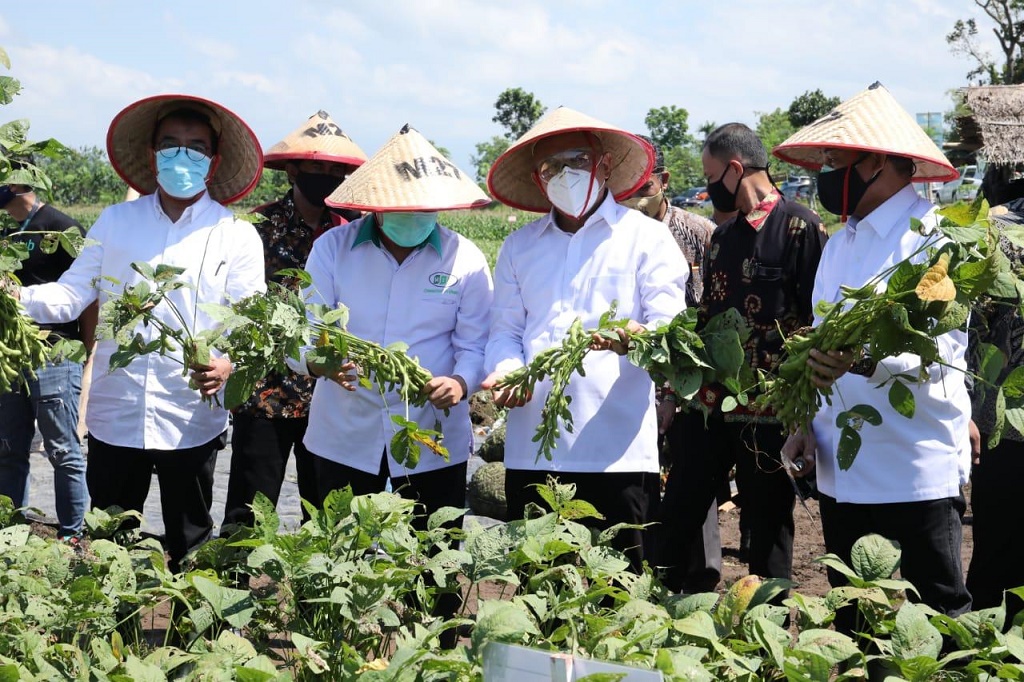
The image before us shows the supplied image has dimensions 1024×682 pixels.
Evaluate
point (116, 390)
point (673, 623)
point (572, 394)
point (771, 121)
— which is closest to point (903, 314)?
point (673, 623)

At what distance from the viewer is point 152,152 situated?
3.57 meters

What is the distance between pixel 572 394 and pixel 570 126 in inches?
30.1

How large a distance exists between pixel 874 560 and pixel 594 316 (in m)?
1.28

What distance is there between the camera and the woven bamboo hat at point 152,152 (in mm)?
3523

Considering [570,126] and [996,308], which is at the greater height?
[570,126]

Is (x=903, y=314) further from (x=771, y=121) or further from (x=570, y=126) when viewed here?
(x=771, y=121)

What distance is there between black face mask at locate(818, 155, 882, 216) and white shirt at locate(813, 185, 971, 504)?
118 mm

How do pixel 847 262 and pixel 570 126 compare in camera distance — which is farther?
pixel 570 126

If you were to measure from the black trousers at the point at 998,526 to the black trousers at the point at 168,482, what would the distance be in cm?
230

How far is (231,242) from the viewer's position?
136 inches

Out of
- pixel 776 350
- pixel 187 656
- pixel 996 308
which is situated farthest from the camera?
pixel 776 350

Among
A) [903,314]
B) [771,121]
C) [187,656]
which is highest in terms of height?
[771,121]

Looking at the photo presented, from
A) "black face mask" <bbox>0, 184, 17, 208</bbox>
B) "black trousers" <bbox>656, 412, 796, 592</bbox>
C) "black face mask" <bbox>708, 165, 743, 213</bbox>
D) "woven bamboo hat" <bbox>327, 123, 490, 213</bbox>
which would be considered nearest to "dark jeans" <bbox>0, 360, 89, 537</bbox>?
"black face mask" <bbox>0, 184, 17, 208</bbox>

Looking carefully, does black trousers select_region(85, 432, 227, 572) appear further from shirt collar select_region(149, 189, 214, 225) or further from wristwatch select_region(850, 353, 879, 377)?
wristwatch select_region(850, 353, 879, 377)
